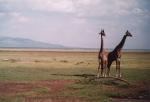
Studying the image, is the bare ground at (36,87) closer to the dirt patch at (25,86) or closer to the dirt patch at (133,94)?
the dirt patch at (25,86)

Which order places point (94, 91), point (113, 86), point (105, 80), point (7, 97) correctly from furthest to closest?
point (105, 80)
point (113, 86)
point (94, 91)
point (7, 97)

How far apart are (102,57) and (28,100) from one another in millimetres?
9657

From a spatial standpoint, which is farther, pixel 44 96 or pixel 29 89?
pixel 29 89

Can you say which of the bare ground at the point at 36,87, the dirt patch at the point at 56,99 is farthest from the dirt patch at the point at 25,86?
the dirt patch at the point at 56,99

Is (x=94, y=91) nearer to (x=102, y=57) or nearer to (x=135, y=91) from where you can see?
(x=135, y=91)

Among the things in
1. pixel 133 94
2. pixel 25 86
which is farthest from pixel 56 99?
pixel 25 86

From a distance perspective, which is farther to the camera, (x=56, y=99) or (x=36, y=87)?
(x=36, y=87)

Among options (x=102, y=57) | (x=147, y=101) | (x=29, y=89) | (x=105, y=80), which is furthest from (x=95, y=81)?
(x=147, y=101)

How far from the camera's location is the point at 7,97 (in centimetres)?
1603

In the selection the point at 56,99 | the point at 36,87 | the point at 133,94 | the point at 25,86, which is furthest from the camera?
the point at 25,86

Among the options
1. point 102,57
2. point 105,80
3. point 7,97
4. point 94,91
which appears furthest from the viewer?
point 102,57

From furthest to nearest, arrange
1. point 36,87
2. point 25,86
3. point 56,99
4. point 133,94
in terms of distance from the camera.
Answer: point 25,86 → point 36,87 → point 133,94 → point 56,99

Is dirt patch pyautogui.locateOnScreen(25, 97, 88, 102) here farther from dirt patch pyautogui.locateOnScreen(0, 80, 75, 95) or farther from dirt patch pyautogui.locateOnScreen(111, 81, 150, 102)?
dirt patch pyautogui.locateOnScreen(0, 80, 75, 95)

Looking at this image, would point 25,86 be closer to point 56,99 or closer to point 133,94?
point 56,99
